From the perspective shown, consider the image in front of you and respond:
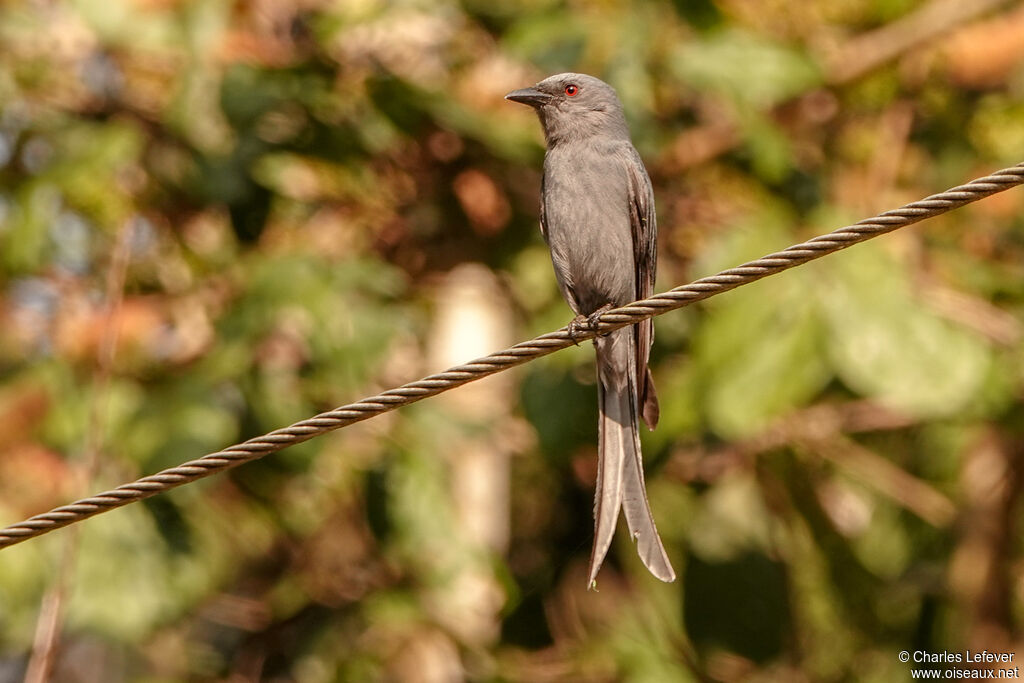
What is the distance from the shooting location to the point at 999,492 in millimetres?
6125

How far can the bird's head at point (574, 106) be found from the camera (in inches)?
178

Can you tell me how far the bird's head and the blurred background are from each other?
351 mm

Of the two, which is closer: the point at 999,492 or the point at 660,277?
the point at 660,277

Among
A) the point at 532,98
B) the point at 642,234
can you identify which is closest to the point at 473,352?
the point at 532,98

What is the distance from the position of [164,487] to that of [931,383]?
272 cm

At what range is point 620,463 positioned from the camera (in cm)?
385

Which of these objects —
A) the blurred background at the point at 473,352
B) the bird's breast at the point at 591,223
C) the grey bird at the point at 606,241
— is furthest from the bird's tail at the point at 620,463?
the blurred background at the point at 473,352

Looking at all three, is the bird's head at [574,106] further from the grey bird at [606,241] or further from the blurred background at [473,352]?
the blurred background at [473,352]

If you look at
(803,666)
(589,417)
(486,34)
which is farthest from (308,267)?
(803,666)

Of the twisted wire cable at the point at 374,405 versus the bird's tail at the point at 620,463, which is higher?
the twisted wire cable at the point at 374,405

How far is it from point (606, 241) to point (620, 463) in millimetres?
809

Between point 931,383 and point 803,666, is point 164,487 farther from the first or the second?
point 803,666

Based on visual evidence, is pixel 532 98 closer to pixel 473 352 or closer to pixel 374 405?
pixel 374 405

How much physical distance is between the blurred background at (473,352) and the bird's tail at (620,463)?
441 mm
